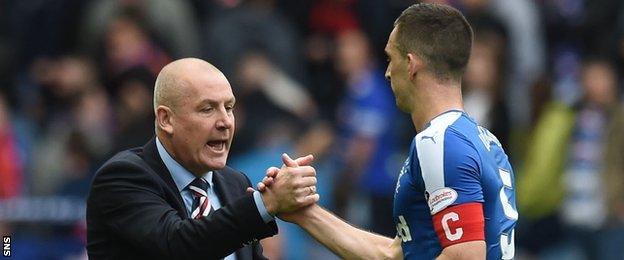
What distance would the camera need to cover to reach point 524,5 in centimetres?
1433

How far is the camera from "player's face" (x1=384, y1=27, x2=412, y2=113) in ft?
22.7

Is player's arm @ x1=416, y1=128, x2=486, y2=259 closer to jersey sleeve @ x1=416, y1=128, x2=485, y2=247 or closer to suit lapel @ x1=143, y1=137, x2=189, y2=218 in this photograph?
jersey sleeve @ x1=416, y1=128, x2=485, y2=247

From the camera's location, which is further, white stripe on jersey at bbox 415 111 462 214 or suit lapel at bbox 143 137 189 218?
suit lapel at bbox 143 137 189 218

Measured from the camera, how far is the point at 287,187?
7.00 m

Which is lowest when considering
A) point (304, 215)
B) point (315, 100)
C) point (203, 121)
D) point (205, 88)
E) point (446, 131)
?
point (304, 215)

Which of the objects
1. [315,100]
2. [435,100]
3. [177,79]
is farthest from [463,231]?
[315,100]

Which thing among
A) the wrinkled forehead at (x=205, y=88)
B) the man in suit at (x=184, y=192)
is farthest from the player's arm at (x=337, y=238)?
the wrinkled forehead at (x=205, y=88)

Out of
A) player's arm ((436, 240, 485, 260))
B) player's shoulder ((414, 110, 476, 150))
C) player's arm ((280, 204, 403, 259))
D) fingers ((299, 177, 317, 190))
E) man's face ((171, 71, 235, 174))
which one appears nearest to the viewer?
player's arm ((436, 240, 485, 260))

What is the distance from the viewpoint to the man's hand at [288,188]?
6.95 m

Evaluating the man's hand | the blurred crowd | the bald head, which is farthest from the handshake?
the blurred crowd

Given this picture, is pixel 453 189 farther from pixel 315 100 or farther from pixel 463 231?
pixel 315 100

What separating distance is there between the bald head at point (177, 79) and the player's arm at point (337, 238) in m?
0.75

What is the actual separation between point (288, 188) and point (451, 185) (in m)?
0.85

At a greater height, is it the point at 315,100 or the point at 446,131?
the point at 315,100
